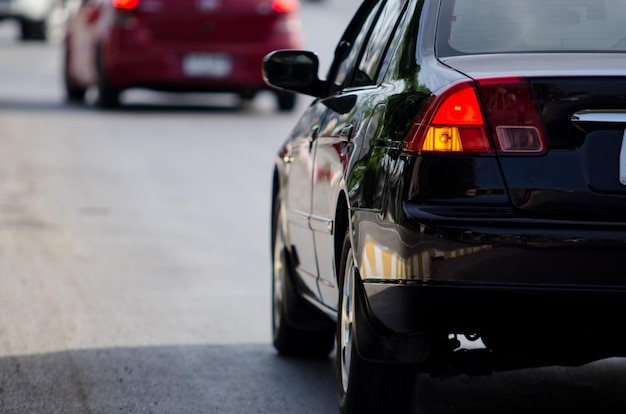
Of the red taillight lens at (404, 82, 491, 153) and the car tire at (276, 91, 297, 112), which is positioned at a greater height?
the red taillight lens at (404, 82, 491, 153)

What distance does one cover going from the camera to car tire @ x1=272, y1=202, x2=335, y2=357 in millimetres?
6945

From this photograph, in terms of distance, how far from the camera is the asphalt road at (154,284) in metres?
6.24

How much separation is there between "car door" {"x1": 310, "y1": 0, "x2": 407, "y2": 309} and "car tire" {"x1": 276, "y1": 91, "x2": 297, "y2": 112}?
44.9 ft

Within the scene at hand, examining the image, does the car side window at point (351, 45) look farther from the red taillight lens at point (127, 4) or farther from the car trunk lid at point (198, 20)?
the red taillight lens at point (127, 4)

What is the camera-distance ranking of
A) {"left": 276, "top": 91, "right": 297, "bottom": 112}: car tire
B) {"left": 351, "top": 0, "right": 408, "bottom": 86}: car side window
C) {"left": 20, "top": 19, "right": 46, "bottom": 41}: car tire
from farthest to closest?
{"left": 20, "top": 19, "right": 46, "bottom": 41}: car tire
{"left": 276, "top": 91, "right": 297, "bottom": 112}: car tire
{"left": 351, "top": 0, "right": 408, "bottom": 86}: car side window

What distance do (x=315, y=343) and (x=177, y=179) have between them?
7.33m

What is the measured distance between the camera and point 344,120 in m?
5.76

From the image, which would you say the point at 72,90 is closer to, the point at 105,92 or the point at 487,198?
the point at 105,92

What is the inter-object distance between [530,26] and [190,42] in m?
13.9

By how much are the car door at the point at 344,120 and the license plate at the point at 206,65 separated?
12421mm

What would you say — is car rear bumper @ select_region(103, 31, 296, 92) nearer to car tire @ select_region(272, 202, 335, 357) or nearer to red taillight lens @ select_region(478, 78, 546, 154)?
car tire @ select_region(272, 202, 335, 357)

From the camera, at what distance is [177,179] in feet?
47.1

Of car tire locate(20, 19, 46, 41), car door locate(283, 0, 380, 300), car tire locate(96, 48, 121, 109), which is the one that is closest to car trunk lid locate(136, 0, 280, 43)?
car tire locate(96, 48, 121, 109)

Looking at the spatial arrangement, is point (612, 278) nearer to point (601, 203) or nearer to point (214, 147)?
point (601, 203)
